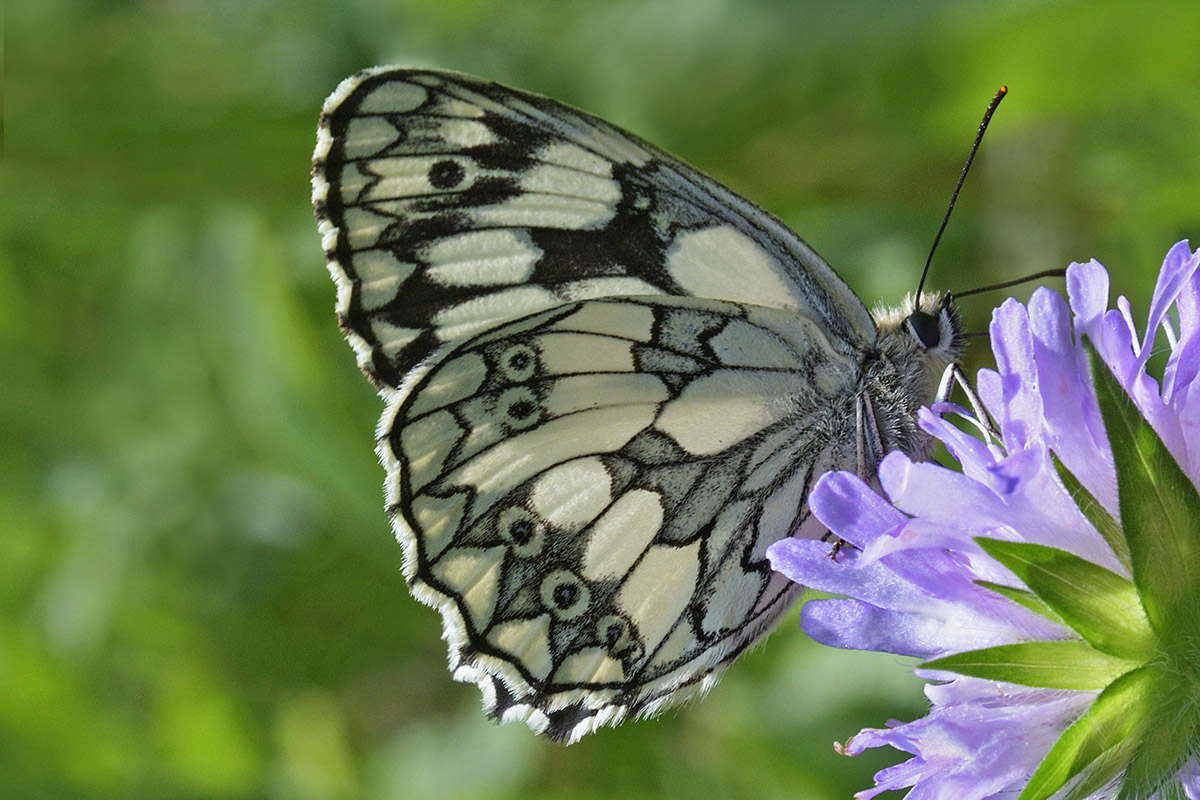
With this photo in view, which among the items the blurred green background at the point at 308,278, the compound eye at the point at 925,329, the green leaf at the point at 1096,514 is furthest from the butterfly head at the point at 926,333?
the blurred green background at the point at 308,278

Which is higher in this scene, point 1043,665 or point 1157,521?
point 1157,521

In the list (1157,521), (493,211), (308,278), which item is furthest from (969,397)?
(308,278)

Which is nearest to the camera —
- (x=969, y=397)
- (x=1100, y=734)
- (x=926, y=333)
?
(x=1100, y=734)

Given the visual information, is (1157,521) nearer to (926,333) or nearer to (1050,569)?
(1050,569)

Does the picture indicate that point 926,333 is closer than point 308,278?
Yes

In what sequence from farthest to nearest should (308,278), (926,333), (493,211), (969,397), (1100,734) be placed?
(308,278) < (493,211) < (926,333) < (969,397) < (1100,734)

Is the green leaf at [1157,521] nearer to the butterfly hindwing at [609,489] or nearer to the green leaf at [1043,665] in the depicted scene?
the green leaf at [1043,665]

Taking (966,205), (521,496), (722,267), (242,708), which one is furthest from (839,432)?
(242,708)
